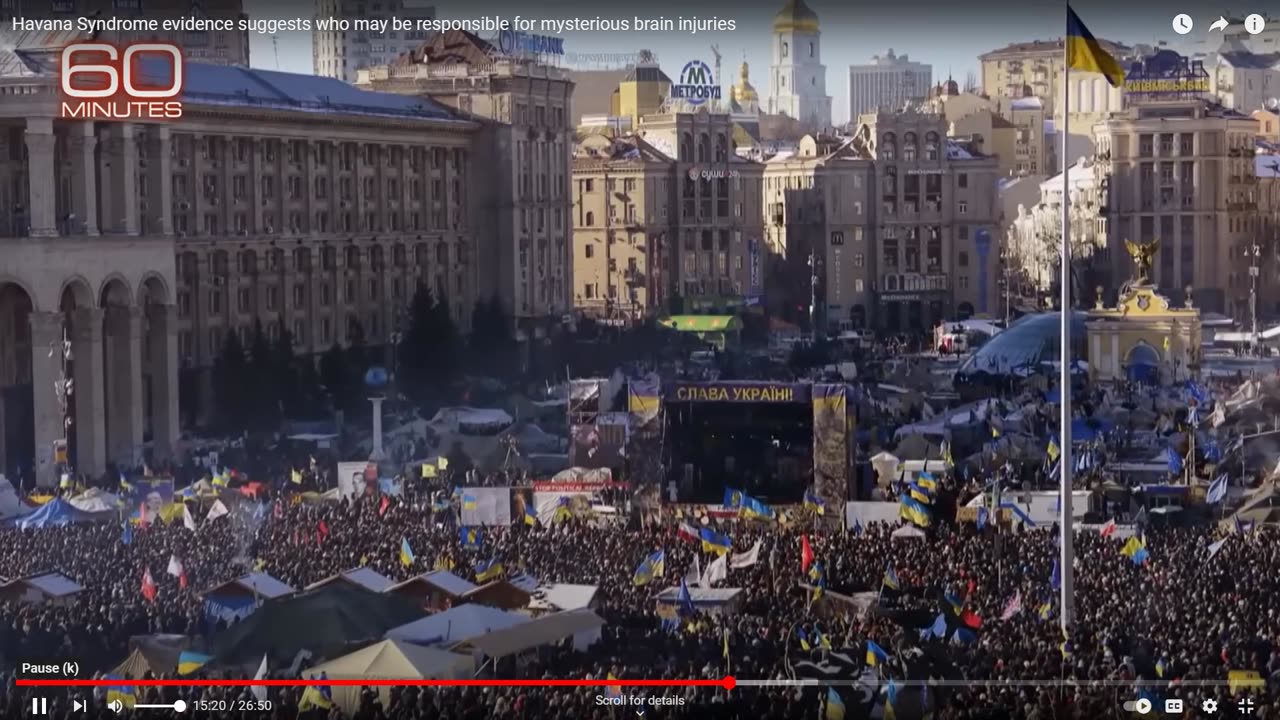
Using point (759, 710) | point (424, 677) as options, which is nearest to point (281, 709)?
point (424, 677)

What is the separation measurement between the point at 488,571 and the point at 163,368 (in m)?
6.18

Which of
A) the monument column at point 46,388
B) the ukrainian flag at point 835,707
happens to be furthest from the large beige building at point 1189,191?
the ukrainian flag at point 835,707

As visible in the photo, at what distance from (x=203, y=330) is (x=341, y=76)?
3944 mm

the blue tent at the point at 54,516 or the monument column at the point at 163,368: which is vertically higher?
the monument column at the point at 163,368

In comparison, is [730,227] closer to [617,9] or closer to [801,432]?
[801,432]

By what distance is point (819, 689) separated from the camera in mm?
9203

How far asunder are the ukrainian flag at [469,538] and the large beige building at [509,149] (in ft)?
35.3

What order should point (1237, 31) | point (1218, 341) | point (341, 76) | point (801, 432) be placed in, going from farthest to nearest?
point (341, 76)
point (1218, 341)
point (801, 432)
point (1237, 31)

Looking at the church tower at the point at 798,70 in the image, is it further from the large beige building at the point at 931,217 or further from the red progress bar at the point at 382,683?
the red progress bar at the point at 382,683

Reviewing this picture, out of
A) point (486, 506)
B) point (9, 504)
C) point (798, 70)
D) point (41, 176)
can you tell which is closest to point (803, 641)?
point (486, 506)

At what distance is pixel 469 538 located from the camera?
40.1ft

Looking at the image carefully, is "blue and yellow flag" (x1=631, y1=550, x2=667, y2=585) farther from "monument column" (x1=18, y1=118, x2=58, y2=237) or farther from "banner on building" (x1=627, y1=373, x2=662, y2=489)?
"monument column" (x1=18, y1=118, x2=58, y2=237)

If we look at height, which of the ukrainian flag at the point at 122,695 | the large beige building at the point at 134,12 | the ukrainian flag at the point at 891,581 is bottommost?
the ukrainian flag at the point at 122,695
